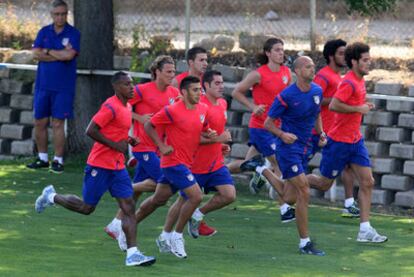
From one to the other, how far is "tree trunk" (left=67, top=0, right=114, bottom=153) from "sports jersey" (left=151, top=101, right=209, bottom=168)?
6.64 meters

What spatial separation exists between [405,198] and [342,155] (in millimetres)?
2922

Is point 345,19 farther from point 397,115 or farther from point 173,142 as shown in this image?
point 173,142

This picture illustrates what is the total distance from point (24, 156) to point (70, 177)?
2393 millimetres

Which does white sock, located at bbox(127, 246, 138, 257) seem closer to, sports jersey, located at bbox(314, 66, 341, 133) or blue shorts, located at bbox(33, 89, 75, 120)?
sports jersey, located at bbox(314, 66, 341, 133)

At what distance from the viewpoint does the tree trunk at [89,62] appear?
18.2 meters

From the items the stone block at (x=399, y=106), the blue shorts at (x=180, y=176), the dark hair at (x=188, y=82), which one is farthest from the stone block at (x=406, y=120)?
the blue shorts at (x=180, y=176)

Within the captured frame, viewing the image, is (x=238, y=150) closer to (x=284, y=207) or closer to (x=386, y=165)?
(x=386, y=165)

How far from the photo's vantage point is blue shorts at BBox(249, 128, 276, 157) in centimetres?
1440

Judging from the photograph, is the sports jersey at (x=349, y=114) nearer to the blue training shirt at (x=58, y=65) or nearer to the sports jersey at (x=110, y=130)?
the sports jersey at (x=110, y=130)

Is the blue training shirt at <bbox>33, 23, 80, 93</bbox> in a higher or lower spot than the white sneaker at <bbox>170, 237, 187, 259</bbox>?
higher

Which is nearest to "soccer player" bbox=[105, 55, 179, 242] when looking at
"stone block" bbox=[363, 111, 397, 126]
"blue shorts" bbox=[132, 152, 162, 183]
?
"blue shorts" bbox=[132, 152, 162, 183]

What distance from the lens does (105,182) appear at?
1130cm

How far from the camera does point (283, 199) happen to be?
13.3 metres

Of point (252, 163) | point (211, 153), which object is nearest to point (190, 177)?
point (211, 153)
